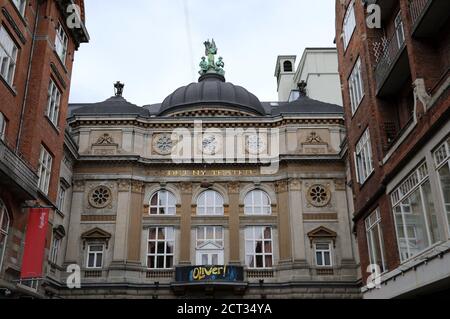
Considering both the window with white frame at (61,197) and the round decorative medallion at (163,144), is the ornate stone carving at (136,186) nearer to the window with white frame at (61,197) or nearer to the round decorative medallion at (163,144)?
the round decorative medallion at (163,144)

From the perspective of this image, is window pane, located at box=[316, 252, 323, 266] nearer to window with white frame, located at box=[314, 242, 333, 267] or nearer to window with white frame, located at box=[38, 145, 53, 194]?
window with white frame, located at box=[314, 242, 333, 267]

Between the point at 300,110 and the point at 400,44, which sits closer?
the point at 400,44

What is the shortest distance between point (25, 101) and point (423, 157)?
1671 cm

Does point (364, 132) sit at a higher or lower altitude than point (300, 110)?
lower

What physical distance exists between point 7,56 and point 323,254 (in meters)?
25.1

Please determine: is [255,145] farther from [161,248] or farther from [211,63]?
[211,63]

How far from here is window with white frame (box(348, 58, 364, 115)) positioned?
21.6 meters

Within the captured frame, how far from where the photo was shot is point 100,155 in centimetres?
3794

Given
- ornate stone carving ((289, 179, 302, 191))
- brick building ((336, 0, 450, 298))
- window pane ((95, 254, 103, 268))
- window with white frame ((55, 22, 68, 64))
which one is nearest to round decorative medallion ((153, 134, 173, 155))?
window pane ((95, 254, 103, 268))
